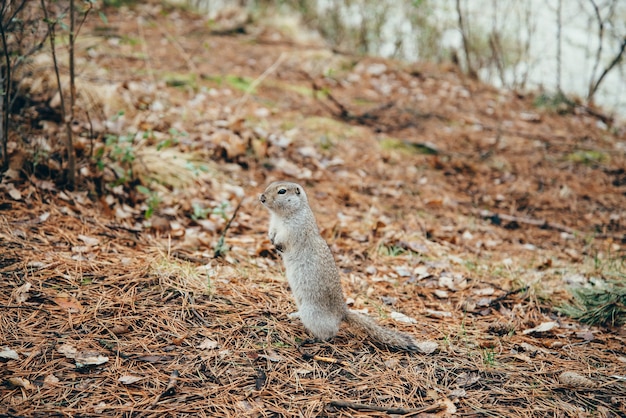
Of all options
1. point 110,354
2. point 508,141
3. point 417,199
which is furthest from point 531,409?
point 508,141

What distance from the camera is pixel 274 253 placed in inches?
164

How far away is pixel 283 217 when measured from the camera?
128 inches

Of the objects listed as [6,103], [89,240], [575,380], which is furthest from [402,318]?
[6,103]

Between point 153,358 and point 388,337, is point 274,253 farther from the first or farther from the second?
point 153,358

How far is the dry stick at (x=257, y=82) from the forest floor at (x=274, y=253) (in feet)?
0.23

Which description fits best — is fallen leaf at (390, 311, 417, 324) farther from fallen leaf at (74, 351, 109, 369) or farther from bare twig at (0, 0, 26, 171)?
bare twig at (0, 0, 26, 171)

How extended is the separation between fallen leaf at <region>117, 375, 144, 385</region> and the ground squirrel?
1.00 m

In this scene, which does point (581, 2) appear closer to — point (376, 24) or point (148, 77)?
point (376, 24)

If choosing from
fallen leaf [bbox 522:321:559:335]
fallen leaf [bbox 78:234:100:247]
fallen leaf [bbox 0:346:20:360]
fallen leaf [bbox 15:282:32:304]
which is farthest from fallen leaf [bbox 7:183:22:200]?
fallen leaf [bbox 522:321:559:335]

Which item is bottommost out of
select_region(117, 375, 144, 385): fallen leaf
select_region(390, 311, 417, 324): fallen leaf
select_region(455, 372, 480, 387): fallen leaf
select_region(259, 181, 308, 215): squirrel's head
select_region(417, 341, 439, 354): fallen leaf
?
select_region(390, 311, 417, 324): fallen leaf

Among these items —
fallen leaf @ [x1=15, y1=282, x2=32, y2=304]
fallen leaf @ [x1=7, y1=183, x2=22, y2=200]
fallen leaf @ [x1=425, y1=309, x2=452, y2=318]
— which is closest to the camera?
fallen leaf @ [x1=15, y1=282, x2=32, y2=304]

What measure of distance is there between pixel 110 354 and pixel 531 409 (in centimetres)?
217

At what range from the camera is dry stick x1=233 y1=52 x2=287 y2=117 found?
6937 mm

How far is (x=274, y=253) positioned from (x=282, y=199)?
101 cm
